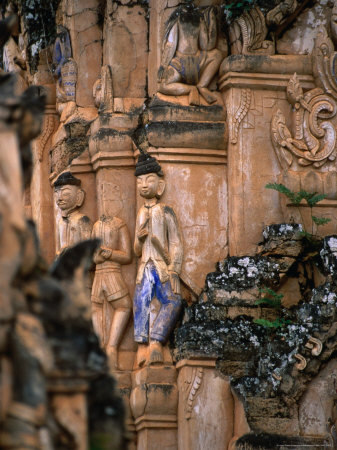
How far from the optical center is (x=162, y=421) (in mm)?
18828

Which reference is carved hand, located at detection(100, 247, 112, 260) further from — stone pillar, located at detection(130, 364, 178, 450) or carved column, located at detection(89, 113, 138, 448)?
stone pillar, located at detection(130, 364, 178, 450)

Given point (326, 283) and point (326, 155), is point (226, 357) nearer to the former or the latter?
point (326, 283)

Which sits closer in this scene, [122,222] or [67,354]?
[67,354]

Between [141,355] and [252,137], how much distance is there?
304 cm

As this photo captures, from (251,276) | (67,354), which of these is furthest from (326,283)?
(67,354)

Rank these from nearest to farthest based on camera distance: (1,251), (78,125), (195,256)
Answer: (1,251)
(195,256)
(78,125)

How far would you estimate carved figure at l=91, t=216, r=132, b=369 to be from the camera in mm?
19797

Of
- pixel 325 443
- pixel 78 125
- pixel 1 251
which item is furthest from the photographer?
pixel 78 125

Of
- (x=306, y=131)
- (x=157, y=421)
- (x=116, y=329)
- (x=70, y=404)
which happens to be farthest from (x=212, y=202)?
(x=70, y=404)

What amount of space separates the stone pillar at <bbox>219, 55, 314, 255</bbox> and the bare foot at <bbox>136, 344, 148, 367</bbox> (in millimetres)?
1599

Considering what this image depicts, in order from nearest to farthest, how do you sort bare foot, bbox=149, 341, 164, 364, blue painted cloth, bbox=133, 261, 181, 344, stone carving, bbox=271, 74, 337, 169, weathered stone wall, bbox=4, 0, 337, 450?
1. weathered stone wall, bbox=4, 0, 337, 450
2. bare foot, bbox=149, 341, 164, 364
3. blue painted cloth, bbox=133, 261, 181, 344
4. stone carving, bbox=271, 74, 337, 169

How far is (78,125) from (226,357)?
4.26 metres

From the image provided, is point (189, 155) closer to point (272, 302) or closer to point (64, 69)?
point (272, 302)

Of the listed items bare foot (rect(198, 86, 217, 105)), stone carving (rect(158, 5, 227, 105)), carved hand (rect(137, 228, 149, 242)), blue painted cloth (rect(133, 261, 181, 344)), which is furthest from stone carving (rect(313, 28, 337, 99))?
blue painted cloth (rect(133, 261, 181, 344))
